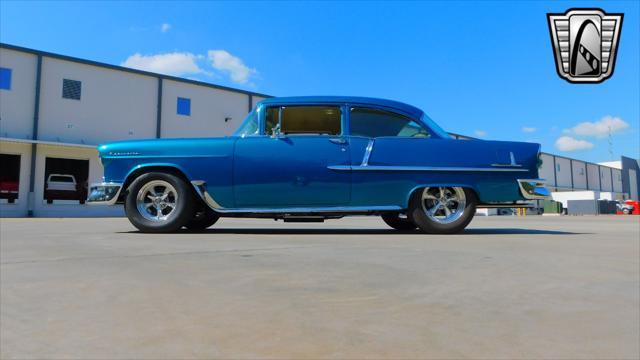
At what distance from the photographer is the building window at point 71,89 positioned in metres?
21.4

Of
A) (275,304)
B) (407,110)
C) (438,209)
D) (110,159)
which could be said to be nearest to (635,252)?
(438,209)

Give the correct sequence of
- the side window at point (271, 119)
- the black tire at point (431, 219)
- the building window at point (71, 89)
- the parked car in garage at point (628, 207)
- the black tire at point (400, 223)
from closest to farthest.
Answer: the black tire at point (431, 219) → the side window at point (271, 119) → the black tire at point (400, 223) → the building window at point (71, 89) → the parked car in garage at point (628, 207)

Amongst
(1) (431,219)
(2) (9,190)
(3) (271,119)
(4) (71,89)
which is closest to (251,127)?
(3) (271,119)

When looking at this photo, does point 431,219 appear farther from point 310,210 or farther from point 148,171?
point 148,171

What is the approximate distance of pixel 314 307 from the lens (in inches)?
59.5

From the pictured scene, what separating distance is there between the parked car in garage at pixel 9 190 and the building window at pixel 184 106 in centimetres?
927

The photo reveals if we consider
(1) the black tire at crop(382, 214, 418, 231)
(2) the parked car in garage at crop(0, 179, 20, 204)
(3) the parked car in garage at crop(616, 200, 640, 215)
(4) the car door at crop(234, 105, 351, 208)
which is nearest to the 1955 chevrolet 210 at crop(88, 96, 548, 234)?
(4) the car door at crop(234, 105, 351, 208)

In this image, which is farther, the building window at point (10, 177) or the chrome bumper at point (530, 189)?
the building window at point (10, 177)

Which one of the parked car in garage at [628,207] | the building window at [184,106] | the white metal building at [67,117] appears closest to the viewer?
the white metal building at [67,117]

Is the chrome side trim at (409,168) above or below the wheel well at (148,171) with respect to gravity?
above

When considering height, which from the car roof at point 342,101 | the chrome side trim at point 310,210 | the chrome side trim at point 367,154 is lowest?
the chrome side trim at point 310,210

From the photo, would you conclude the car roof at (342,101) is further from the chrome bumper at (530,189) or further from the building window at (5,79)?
the building window at (5,79)

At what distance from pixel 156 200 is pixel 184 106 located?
21.9 m

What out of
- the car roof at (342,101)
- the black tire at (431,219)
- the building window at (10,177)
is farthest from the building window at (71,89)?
the black tire at (431,219)
